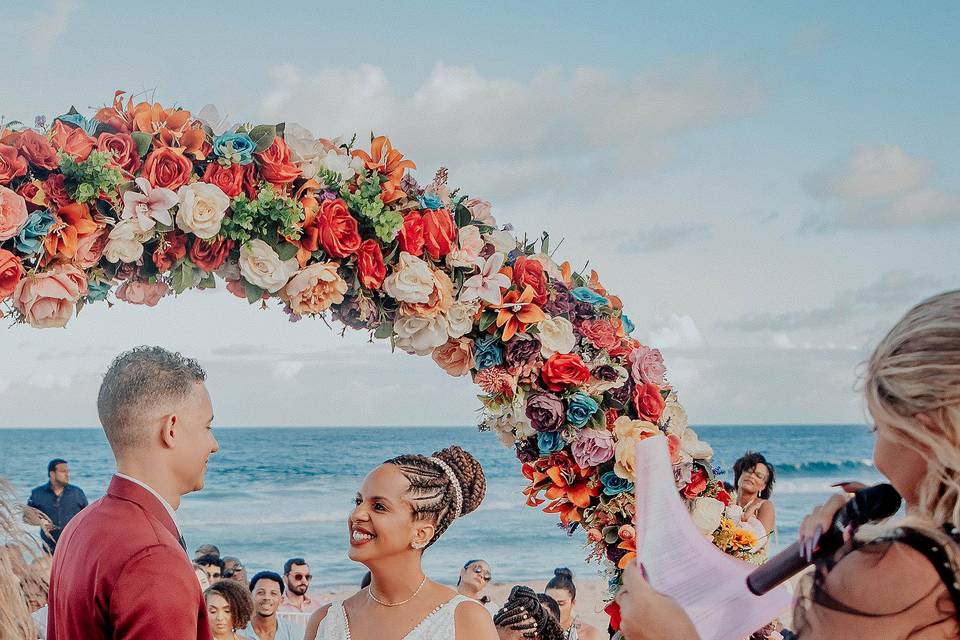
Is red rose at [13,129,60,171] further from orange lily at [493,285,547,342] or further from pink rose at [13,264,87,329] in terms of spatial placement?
orange lily at [493,285,547,342]

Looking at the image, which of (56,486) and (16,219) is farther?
(56,486)

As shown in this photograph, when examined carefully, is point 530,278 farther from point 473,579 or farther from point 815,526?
point 473,579

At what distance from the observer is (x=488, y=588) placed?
1917cm

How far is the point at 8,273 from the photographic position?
11.0 feet

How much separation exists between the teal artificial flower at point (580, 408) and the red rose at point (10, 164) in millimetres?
2070

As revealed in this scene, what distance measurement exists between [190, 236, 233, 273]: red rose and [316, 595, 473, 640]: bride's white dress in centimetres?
133

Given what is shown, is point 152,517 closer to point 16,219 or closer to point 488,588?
point 16,219

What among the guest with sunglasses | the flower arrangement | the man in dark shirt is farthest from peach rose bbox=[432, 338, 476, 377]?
the man in dark shirt

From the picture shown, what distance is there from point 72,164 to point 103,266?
0.36 metres

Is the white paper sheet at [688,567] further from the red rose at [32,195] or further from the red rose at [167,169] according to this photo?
the red rose at [32,195]

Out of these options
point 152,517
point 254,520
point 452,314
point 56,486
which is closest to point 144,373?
point 152,517

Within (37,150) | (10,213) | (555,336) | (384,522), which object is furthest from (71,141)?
(555,336)

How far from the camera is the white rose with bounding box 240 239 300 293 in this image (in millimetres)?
3613

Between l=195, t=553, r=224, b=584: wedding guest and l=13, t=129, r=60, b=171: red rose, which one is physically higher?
l=13, t=129, r=60, b=171: red rose
